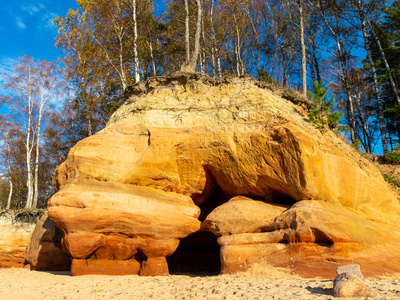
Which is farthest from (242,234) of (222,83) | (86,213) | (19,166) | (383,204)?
(19,166)

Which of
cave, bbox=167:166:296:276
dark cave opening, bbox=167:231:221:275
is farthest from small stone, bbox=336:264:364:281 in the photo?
dark cave opening, bbox=167:231:221:275

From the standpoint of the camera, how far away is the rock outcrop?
6383 millimetres

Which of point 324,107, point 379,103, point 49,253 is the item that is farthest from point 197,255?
point 379,103

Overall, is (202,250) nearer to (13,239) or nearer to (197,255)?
(197,255)

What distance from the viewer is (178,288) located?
5.79 m

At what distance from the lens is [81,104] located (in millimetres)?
21750

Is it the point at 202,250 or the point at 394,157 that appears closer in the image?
the point at 202,250

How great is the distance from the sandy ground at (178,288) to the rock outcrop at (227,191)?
633 mm

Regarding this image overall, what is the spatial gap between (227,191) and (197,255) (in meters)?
3.46

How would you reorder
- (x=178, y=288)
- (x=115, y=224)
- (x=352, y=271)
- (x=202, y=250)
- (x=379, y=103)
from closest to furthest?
(x=352, y=271) < (x=178, y=288) < (x=115, y=224) < (x=202, y=250) < (x=379, y=103)

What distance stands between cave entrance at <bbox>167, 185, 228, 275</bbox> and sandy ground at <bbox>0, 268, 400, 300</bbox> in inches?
133

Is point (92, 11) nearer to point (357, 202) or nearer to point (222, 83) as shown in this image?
point (222, 83)

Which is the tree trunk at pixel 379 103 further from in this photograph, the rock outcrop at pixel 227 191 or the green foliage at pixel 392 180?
the rock outcrop at pixel 227 191

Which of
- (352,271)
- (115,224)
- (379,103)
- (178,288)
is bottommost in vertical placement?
(178,288)
